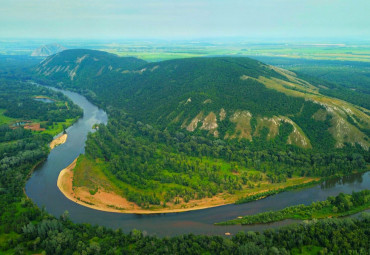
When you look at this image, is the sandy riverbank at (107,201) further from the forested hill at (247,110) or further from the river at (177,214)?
the forested hill at (247,110)

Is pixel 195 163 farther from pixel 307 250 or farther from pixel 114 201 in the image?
pixel 307 250

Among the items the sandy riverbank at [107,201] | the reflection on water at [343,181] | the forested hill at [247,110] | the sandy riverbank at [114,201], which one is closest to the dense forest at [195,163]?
the sandy riverbank at [114,201]

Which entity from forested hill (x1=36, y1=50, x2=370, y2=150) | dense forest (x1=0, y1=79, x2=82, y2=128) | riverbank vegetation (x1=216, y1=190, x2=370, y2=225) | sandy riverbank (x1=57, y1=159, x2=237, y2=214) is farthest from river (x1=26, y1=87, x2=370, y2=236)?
dense forest (x1=0, y1=79, x2=82, y2=128)

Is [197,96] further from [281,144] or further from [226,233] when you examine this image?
[226,233]

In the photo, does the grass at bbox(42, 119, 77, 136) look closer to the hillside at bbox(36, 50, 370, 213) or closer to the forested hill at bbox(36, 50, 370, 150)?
the hillside at bbox(36, 50, 370, 213)

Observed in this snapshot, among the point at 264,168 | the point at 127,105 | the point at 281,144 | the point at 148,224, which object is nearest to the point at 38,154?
the point at 148,224

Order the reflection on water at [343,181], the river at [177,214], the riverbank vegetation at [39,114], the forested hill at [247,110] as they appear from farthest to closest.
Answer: the riverbank vegetation at [39,114] → the forested hill at [247,110] → the reflection on water at [343,181] → the river at [177,214]
